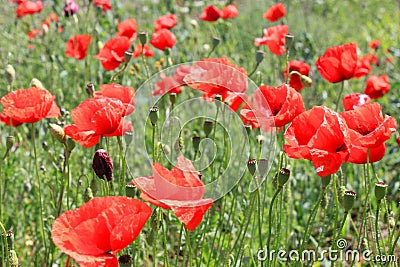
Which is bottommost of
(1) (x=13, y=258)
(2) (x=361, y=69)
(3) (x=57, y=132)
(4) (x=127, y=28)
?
(1) (x=13, y=258)

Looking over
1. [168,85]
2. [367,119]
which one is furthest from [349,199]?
[168,85]

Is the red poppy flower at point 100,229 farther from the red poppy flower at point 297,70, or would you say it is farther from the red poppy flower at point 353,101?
the red poppy flower at point 297,70

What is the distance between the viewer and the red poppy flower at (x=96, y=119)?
1.30 meters

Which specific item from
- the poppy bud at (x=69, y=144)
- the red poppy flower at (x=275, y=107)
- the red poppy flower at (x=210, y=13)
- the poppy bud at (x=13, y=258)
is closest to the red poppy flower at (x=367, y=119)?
the red poppy flower at (x=275, y=107)

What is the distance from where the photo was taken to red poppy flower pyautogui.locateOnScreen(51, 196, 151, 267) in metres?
0.98

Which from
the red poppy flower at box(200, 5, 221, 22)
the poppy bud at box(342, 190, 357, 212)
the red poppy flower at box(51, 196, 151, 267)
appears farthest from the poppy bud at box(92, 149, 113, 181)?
the red poppy flower at box(200, 5, 221, 22)

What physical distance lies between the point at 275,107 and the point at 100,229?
22.1 inches

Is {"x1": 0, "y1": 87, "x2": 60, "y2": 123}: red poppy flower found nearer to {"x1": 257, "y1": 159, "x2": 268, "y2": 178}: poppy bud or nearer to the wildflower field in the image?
the wildflower field

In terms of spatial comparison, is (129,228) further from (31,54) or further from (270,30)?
(31,54)

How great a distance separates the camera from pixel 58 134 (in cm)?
148

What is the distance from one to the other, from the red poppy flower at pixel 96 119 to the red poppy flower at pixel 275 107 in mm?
287

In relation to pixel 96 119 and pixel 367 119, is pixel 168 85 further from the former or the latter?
pixel 367 119

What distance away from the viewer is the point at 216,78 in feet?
5.01

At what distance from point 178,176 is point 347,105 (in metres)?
0.72
